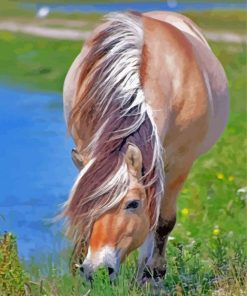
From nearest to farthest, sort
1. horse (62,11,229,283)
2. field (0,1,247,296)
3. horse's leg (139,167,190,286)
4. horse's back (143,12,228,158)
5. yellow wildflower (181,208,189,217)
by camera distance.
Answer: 1. horse (62,11,229,283)
2. field (0,1,247,296)
3. horse's back (143,12,228,158)
4. horse's leg (139,167,190,286)
5. yellow wildflower (181,208,189,217)

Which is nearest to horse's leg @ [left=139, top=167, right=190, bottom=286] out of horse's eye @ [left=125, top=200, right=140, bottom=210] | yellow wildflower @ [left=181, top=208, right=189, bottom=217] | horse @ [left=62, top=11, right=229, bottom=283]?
horse @ [left=62, top=11, right=229, bottom=283]

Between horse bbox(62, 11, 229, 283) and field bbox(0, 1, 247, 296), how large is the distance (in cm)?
19

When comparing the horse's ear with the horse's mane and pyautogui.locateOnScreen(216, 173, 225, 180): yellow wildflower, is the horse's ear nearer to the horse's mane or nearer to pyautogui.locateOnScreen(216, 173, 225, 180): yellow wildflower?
the horse's mane

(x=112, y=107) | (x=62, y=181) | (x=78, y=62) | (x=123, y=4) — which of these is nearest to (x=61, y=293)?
(x=112, y=107)

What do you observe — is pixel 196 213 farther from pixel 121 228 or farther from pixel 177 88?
pixel 121 228

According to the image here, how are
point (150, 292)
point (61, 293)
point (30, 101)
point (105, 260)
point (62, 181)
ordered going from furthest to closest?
point (30, 101) < point (62, 181) < point (150, 292) < point (61, 293) < point (105, 260)

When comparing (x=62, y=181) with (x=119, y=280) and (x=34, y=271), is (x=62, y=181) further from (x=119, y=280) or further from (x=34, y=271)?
(x=119, y=280)

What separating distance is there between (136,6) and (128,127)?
5784 millimetres

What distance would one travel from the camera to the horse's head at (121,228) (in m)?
4.32

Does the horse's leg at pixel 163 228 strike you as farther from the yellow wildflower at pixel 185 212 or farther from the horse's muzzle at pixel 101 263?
the yellow wildflower at pixel 185 212

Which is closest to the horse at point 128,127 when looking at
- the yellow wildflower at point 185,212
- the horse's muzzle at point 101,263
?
the horse's muzzle at point 101,263

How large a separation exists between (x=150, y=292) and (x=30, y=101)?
14.4 feet

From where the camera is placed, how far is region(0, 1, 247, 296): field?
463 cm

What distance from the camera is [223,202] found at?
7879 millimetres
